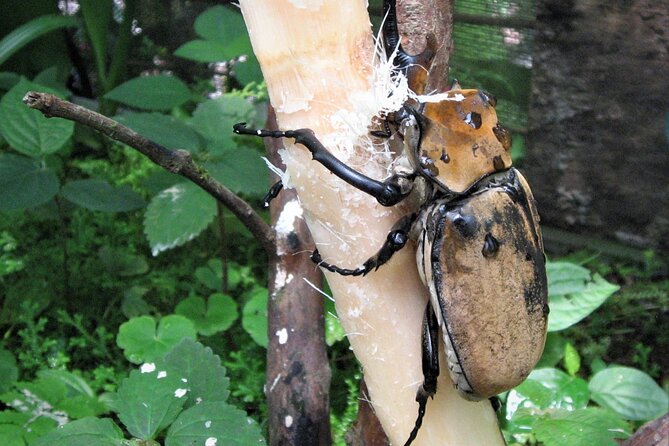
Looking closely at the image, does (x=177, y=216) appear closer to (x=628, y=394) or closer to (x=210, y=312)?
(x=210, y=312)

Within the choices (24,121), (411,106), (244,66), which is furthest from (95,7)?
(411,106)

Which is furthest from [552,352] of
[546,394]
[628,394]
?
[546,394]

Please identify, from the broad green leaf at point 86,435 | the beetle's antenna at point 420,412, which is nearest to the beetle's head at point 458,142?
the beetle's antenna at point 420,412

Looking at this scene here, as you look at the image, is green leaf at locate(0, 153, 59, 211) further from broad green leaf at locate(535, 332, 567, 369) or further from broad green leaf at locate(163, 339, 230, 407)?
broad green leaf at locate(535, 332, 567, 369)

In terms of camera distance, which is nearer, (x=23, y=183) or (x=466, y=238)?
(x=466, y=238)

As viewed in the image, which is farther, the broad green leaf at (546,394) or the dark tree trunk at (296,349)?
the broad green leaf at (546,394)

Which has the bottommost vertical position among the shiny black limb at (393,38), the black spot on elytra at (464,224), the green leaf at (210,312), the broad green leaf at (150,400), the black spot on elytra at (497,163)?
the green leaf at (210,312)

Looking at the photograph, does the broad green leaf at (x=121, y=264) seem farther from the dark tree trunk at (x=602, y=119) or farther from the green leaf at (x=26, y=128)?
the dark tree trunk at (x=602, y=119)
